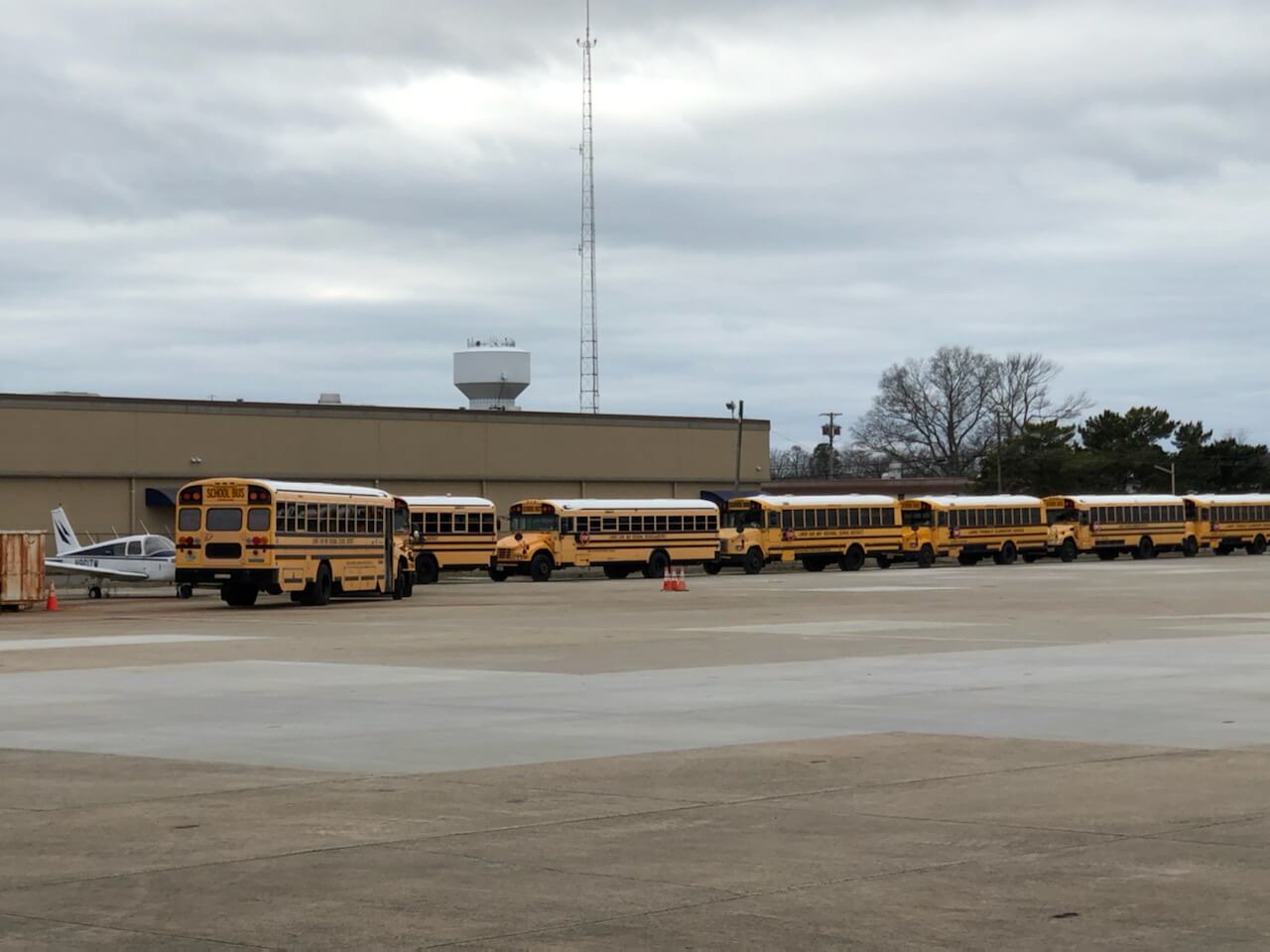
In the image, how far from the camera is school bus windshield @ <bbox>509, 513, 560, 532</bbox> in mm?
62406

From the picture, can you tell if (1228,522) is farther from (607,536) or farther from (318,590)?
(318,590)

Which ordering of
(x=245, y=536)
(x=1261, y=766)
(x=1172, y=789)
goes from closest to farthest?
(x=1172, y=789) < (x=1261, y=766) < (x=245, y=536)

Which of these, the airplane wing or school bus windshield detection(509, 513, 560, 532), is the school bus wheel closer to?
school bus windshield detection(509, 513, 560, 532)

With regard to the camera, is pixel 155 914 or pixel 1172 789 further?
pixel 1172 789

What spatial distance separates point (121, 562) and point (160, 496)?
2291 centimetres

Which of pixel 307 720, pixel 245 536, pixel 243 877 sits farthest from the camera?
pixel 245 536

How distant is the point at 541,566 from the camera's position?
202 feet

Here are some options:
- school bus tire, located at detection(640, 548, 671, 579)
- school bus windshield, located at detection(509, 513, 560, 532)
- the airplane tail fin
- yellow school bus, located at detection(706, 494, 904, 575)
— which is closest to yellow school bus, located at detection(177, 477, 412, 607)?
the airplane tail fin

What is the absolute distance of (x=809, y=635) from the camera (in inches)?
1058

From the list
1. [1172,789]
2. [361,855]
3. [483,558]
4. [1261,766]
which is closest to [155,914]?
[361,855]

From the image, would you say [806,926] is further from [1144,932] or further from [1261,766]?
[1261,766]

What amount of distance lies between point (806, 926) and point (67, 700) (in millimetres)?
11803

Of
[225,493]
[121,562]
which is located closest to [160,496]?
[121,562]

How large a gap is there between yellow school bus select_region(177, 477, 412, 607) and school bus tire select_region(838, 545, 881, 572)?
1229 inches
